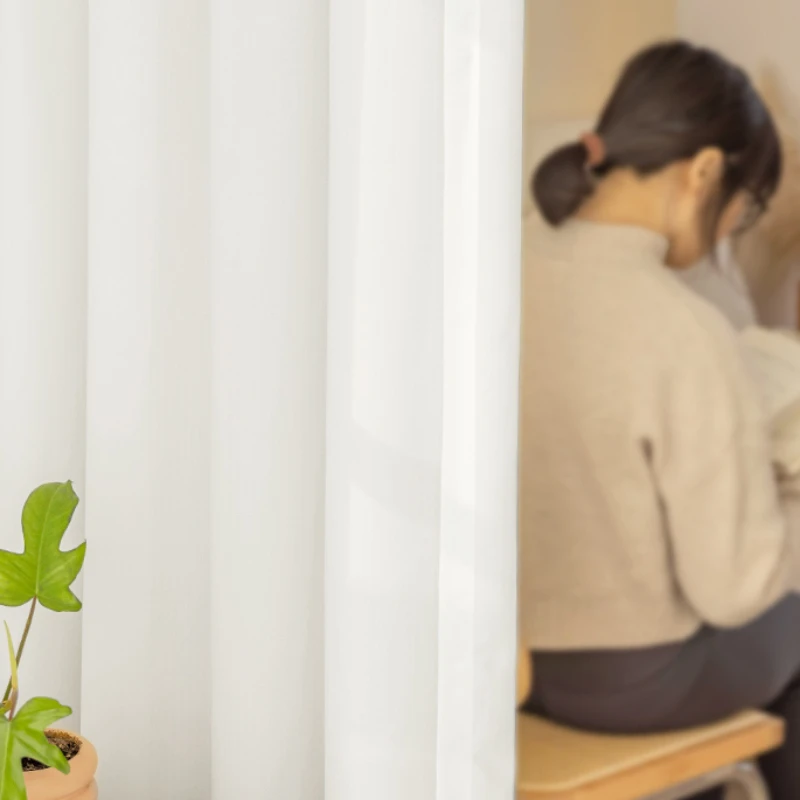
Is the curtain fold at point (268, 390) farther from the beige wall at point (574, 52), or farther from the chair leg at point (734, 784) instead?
the chair leg at point (734, 784)

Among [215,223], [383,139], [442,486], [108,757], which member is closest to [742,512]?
[442,486]

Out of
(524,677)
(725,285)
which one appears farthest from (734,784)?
(725,285)

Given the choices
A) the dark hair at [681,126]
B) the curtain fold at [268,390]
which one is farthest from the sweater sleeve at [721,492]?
the curtain fold at [268,390]

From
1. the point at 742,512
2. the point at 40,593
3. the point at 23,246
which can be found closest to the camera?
the point at 742,512

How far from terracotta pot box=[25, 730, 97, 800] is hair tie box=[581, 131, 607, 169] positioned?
625 millimetres

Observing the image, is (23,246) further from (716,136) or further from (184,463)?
(716,136)

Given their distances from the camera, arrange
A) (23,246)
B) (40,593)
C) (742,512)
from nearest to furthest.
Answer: (742,512) < (40,593) < (23,246)

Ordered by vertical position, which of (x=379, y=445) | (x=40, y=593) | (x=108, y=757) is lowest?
(x=108, y=757)

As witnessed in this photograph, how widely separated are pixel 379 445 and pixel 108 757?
0.45m

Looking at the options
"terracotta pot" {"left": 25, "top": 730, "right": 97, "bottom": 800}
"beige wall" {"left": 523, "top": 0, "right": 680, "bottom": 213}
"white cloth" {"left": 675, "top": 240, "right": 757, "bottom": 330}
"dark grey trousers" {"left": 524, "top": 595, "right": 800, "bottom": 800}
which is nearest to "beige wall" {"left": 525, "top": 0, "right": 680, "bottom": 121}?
"beige wall" {"left": 523, "top": 0, "right": 680, "bottom": 213}

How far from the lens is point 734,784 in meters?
0.68

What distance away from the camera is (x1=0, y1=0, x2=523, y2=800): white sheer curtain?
0.70 m

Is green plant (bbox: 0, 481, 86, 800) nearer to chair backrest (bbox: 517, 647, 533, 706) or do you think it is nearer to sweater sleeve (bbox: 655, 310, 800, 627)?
chair backrest (bbox: 517, 647, 533, 706)

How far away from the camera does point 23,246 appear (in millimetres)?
869
